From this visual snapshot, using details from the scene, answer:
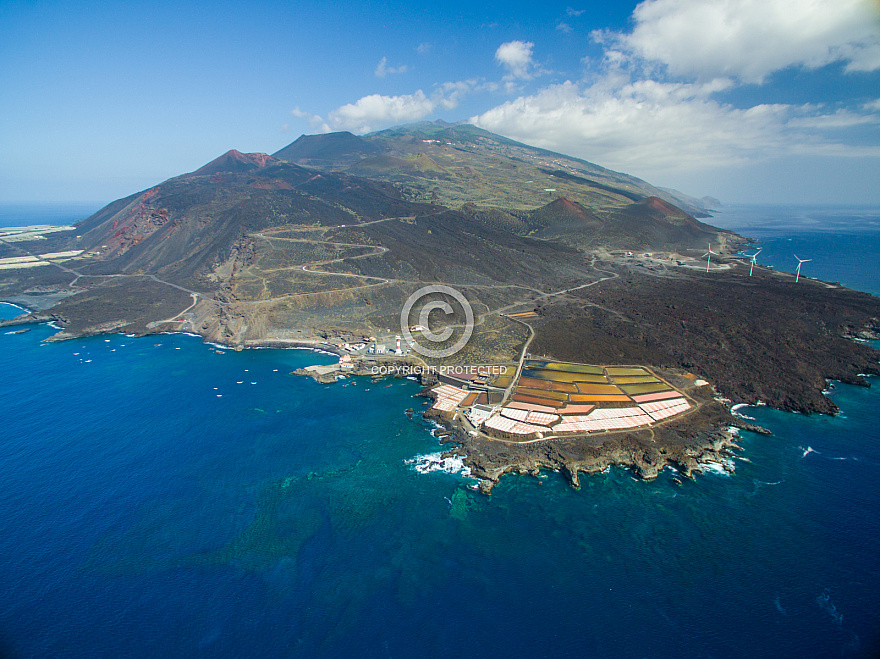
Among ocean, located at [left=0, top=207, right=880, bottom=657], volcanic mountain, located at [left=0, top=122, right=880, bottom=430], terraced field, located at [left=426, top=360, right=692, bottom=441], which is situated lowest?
ocean, located at [left=0, top=207, right=880, bottom=657]

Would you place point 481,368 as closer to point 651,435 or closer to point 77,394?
point 651,435

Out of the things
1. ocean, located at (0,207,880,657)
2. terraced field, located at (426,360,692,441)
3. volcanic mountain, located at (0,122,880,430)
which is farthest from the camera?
volcanic mountain, located at (0,122,880,430)

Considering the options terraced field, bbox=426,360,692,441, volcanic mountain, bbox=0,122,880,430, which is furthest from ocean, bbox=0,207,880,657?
volcanic mountain, bbox=0,122,880,430

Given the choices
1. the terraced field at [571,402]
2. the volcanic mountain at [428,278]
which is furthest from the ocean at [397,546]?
the volcanic mountain at [428,278]

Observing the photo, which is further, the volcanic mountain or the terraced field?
the volcanic mountain

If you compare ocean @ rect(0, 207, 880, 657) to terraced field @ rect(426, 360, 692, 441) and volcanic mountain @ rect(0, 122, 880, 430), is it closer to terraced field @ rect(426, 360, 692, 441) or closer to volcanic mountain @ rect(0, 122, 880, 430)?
terraced field @ rect(426, 360, 692, 441)

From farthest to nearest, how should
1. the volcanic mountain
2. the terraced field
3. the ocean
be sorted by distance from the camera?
the volcanic mountain → the terraced field → the ocean

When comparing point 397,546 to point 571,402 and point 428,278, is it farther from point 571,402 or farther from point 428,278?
point 428,278

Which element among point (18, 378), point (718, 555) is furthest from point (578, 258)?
point (18, 378)

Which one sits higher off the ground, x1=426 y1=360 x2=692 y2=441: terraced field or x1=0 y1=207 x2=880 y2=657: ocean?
x1=426 y1=360 x2=692 y2=441: terraced field

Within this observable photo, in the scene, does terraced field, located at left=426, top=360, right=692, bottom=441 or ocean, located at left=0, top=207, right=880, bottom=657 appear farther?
terraced field, located at left=426, top=360, right=692, bottom=441

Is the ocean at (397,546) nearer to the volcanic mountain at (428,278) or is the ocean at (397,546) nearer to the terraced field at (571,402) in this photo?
the terraced field at (571,402)
